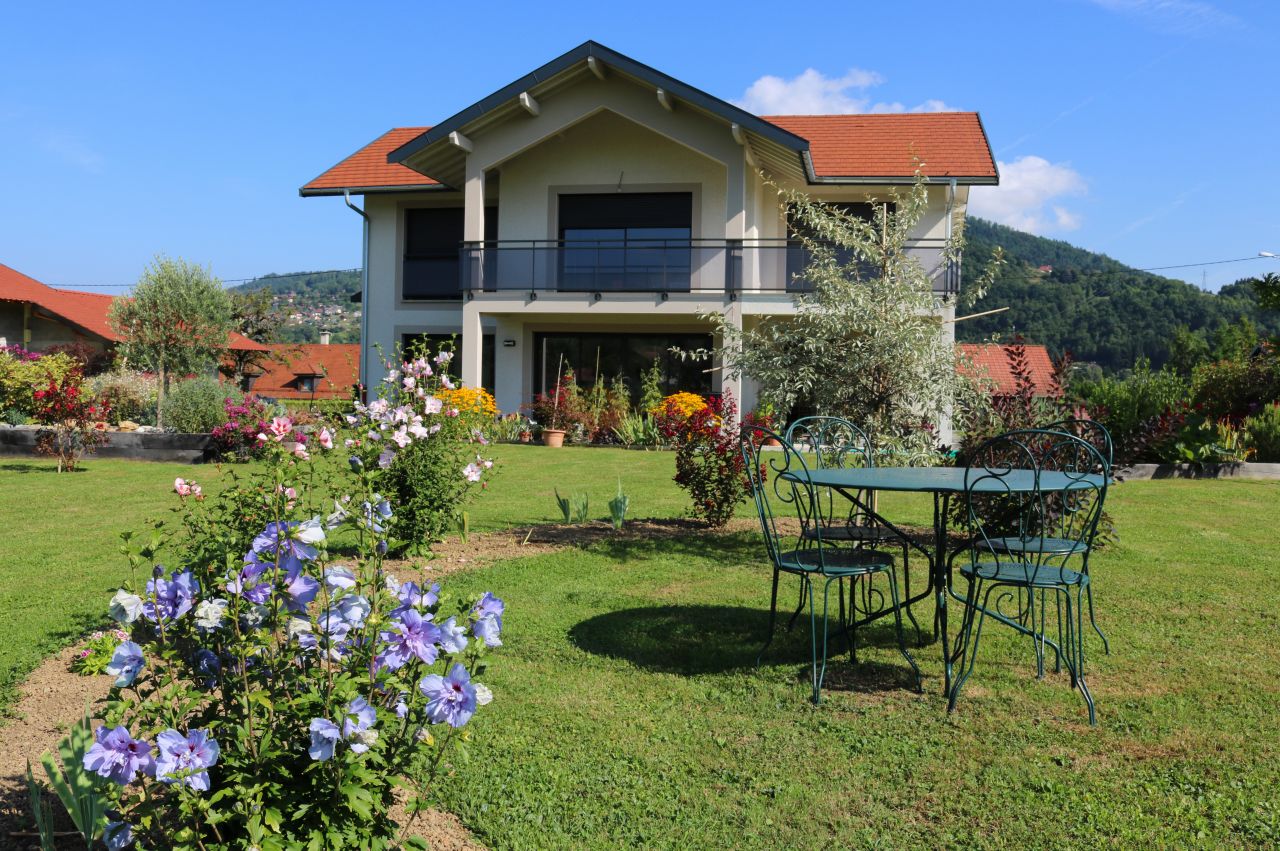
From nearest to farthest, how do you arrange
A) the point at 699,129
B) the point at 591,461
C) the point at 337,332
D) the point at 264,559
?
the point at 264,559 → the point at 591,461 → the point at 699,129 → the point at 337,332

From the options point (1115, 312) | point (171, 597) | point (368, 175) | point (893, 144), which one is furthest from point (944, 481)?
Answer: point (1115, 312)

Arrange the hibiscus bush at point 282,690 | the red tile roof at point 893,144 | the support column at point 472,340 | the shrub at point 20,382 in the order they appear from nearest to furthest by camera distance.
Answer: the hibiscus bush at point 282,690 → the shrub at point 20,382 → the support column at point 472,340 → the red tile roof at point 893,144

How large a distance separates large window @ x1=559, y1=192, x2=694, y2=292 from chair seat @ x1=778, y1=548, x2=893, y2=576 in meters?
13.6

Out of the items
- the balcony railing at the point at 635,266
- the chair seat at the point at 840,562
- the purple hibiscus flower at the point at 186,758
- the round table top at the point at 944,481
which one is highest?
the balcony railing at the point at 635,266

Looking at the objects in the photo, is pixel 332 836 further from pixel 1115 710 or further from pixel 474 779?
pixel 1115 710

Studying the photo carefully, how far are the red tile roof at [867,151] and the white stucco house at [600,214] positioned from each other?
65 mm

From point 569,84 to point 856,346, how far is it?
12.6m

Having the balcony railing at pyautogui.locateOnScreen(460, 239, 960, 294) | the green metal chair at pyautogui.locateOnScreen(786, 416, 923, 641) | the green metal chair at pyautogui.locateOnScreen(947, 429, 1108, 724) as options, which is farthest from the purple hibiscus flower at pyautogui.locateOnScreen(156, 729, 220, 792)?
the balcony railing at pyautogui.locateOnScreen(460, 239, 960, 294)

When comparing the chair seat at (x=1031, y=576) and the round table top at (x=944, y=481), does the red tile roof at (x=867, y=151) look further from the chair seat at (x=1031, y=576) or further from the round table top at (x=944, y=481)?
the chair seat at (x=1031, y=576)

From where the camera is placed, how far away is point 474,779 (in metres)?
3.41

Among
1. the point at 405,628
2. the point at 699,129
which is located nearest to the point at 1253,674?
the point at 405,628

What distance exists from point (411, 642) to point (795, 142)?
15403mm

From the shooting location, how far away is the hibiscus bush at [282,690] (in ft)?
7.20

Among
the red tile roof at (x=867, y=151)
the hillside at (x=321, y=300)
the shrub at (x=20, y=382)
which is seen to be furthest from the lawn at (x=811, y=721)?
the hillside at (x=321, y=300)
